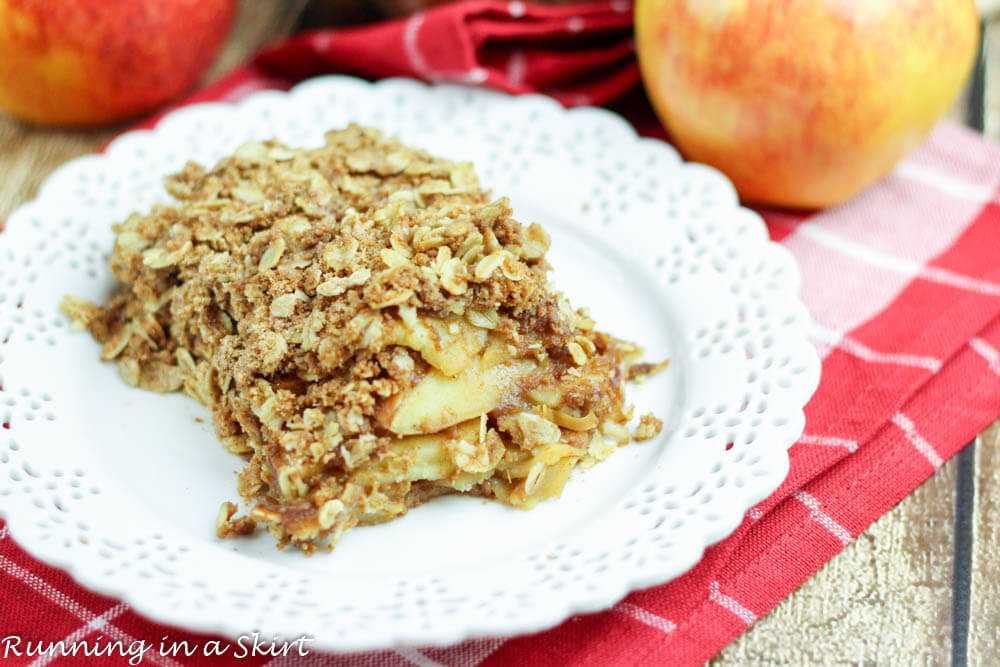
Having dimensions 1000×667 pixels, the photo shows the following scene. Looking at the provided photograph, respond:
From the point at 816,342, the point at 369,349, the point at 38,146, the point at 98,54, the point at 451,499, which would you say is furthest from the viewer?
the point at 38,146

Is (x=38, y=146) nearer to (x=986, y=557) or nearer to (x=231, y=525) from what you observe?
(x=231, y=525)

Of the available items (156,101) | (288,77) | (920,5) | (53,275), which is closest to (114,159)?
(53,275)

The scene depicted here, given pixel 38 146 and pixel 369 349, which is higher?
pixel 369 349

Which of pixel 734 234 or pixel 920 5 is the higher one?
pixel 920 5

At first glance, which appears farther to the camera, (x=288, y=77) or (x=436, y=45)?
(x=288, y=77)

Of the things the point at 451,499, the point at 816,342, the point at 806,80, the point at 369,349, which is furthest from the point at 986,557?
the point at 369,349

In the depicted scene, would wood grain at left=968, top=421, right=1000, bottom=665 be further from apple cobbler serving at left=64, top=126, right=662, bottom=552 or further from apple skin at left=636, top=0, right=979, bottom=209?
apple skin at left=636, top=0, right=979, bottom=209

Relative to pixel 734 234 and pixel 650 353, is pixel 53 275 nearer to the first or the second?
pixel 650 353

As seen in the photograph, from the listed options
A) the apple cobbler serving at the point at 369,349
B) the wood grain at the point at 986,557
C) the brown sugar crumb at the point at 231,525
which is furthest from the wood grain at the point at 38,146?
the wood grain at the point at 986,557
